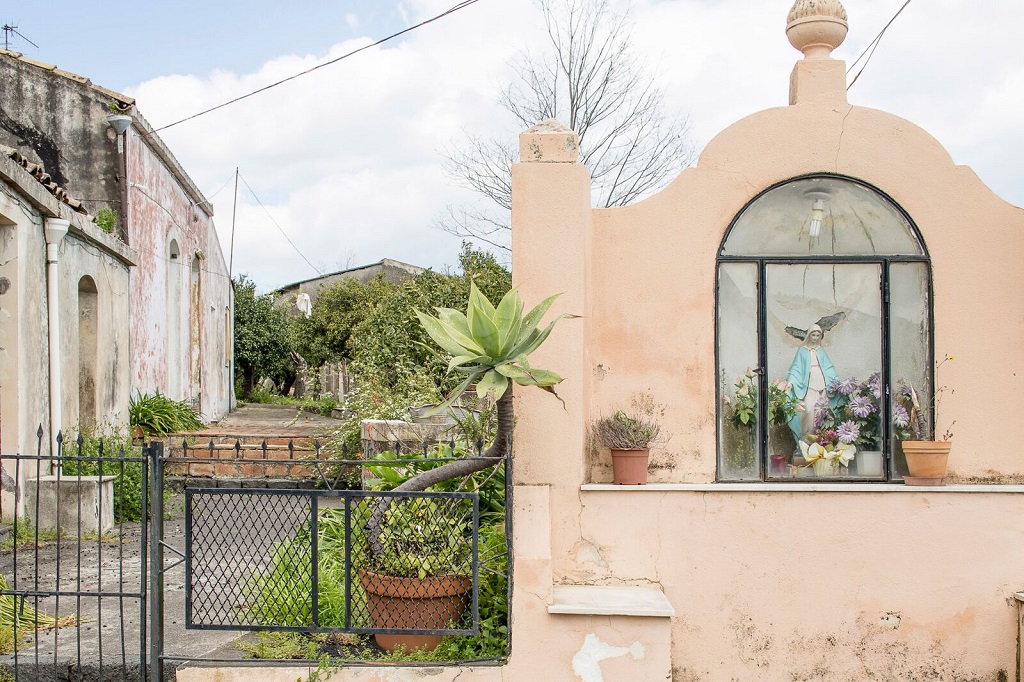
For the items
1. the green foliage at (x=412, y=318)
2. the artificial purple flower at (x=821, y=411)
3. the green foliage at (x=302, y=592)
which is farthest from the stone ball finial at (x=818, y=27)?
the green foliage at (x=412, y=318)

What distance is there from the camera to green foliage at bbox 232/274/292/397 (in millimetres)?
26281

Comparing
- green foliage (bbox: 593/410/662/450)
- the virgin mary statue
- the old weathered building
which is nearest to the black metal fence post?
green foliage (bbox: 593/410/662/450)

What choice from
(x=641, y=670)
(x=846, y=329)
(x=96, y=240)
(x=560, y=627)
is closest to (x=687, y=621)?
(x=641, y=670)

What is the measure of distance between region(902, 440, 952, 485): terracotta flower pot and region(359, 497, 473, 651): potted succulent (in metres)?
2.69

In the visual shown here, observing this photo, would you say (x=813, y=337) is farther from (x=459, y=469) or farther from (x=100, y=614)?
(x=100, y=614)

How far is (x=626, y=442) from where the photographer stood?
17.1 feet

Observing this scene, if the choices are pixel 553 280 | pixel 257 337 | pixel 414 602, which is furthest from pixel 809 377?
pixel 257 337

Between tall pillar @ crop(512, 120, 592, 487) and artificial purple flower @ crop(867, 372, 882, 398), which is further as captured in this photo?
artificial purple flower @ crop(867, 372, 882, 398)

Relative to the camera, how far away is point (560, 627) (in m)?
4.58

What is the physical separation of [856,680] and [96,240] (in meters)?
9.00

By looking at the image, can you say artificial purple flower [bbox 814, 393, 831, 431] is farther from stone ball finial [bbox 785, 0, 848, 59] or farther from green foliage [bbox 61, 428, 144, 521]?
green foliage [bbox 61, 428, 144, 521]

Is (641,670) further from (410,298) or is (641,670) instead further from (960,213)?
(410,298)

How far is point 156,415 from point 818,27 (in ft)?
34.6

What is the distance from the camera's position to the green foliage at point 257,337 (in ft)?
86.2
